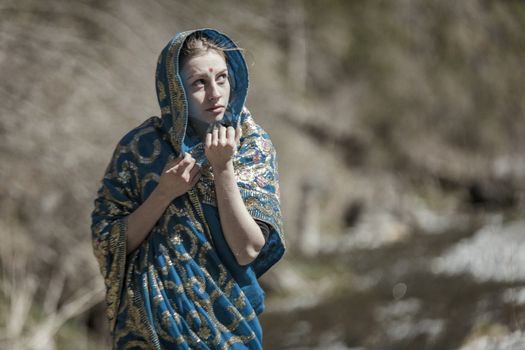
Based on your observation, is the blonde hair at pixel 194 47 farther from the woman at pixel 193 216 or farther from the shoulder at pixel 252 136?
the shoulder at pixel 252 136

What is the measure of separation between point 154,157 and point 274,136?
809 centimetres

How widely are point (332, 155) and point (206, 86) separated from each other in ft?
41.4

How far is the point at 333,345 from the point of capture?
5.94 metres

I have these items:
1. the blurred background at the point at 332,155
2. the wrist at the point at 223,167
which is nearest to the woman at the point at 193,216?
the wrist at the point at 223,167

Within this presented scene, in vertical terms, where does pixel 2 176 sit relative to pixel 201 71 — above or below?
above

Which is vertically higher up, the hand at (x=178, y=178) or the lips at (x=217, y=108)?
the lips at (x=217, y=108)

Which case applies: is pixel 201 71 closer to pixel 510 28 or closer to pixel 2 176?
pixel 2 176

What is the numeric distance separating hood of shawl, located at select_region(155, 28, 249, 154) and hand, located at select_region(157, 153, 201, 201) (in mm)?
68

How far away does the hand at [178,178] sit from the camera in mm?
2102

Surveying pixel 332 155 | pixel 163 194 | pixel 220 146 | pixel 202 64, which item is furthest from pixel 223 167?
pixel 332 155

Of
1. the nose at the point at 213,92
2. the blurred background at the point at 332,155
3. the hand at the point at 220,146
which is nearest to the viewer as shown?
the hand at the point at 220,146

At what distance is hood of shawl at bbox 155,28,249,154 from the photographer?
7.06 feet

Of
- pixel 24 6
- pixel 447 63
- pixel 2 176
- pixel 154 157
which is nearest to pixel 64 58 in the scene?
pixel 24 6

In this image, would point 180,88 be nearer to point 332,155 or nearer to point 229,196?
point 229,196
